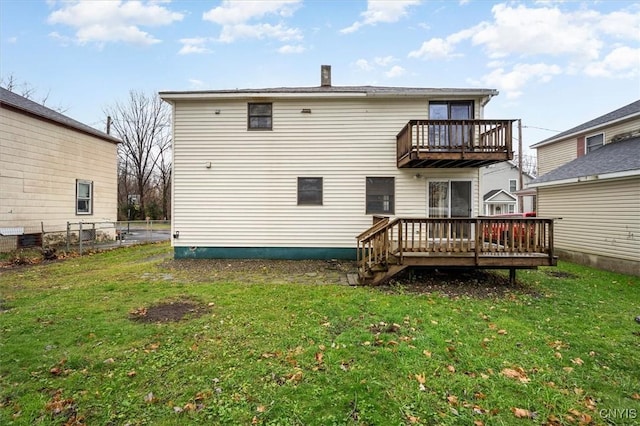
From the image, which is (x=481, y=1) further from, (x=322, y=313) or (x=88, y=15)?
(x=88, y=15)

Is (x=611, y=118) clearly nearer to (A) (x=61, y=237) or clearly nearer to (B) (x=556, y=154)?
(B) (x=556, y=154)

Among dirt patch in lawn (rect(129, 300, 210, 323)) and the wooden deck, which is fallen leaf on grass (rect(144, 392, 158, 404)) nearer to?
dirt patch in lawn (rect(129, 300, 210, 323))

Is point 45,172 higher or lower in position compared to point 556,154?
lower

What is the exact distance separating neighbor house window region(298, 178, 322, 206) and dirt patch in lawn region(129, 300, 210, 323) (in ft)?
16.7

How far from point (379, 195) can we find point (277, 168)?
349 centimetres

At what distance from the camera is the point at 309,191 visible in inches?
382

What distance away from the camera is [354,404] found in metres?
2.65

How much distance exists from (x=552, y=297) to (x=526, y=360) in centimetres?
353

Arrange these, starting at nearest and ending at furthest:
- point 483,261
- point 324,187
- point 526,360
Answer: point 526,360 < point 483,261 < point 324,187

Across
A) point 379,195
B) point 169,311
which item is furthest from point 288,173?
point 169,311

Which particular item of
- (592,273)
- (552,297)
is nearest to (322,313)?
(552,297)

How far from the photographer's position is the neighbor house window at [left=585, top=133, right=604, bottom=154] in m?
12.9

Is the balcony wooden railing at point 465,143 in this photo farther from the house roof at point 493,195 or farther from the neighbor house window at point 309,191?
the house roof at point 493,195

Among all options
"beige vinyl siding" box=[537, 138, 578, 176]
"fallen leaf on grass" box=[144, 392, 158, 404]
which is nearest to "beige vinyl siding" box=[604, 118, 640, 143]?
"beige vinyl siding" box=[537, 138, 578, 176]
